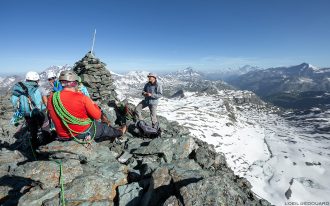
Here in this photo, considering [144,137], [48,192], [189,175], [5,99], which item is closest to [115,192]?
[48,192]

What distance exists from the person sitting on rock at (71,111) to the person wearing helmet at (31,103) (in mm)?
3659

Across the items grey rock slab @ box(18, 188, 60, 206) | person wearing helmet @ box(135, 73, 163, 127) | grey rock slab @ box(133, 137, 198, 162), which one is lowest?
grey rock slab @ box(133, 137, 198, 162)

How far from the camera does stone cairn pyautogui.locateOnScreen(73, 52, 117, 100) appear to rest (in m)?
28.0

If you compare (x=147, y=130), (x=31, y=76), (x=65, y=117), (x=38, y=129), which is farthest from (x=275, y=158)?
(x=65, y=117)

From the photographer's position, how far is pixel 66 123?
9703 millimetres

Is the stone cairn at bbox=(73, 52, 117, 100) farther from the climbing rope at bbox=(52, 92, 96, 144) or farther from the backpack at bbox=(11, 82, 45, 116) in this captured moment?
the climbing rope at bbox=(52, 92, 96, 144)

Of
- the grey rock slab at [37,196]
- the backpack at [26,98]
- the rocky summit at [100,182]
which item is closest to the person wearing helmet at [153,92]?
the rocky summit at [100,182]

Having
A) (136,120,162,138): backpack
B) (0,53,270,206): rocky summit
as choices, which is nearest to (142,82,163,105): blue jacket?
(136,120,162,138): backpack

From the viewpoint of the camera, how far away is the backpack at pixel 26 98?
12375mm

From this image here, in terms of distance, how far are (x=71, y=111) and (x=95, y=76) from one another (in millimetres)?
19982

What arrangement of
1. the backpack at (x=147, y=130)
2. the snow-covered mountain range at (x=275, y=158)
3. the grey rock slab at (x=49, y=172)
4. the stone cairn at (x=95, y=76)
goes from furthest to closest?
the snow-covered mountain range at (x=275, y=158), the stone cairn at (x=95, y=76), the backpack at (x=147, y=130), the grey rock slab at (x=49, y=172)

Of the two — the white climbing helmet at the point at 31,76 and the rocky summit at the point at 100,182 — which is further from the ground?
the white climbing helmet at the point at 31,76

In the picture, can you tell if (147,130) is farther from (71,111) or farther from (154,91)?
(71,111)

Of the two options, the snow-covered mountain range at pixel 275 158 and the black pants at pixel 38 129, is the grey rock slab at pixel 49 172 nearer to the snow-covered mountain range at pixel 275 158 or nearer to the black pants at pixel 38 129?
the black pants at pixel 38 129
